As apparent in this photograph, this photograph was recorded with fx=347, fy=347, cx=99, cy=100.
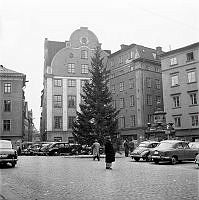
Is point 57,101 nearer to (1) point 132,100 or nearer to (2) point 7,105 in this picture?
(2) point 7,105

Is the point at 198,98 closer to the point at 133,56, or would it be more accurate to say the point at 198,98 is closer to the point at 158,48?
the point at 133,56

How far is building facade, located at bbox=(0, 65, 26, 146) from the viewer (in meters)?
62.4

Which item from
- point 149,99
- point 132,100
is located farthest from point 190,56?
point 132,100

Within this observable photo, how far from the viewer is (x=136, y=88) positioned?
205ft

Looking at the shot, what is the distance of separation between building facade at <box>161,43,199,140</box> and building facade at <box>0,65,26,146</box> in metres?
26.4

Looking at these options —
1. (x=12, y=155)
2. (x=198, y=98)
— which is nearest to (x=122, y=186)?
(x=12, y=155)

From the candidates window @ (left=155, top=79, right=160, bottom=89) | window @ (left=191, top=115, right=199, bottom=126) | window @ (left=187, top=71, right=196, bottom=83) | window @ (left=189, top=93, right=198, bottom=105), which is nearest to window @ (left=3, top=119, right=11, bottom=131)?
window @ (left=155, top=79, right=160, bottom=89)

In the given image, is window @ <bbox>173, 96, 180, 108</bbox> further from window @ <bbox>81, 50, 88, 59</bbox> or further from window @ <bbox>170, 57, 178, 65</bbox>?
window @ <bbox>81, 50, 88, 59</bbox>

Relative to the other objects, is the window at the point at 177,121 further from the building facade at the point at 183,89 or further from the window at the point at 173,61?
the window at the point at 173,61

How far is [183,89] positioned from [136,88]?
1058 centimetres

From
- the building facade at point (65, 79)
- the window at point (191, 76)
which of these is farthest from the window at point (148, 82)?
the building facade at point (65, 79)

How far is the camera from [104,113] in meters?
42.0

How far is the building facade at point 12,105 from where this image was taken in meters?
62.4

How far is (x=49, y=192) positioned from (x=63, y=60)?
59.2 meters
